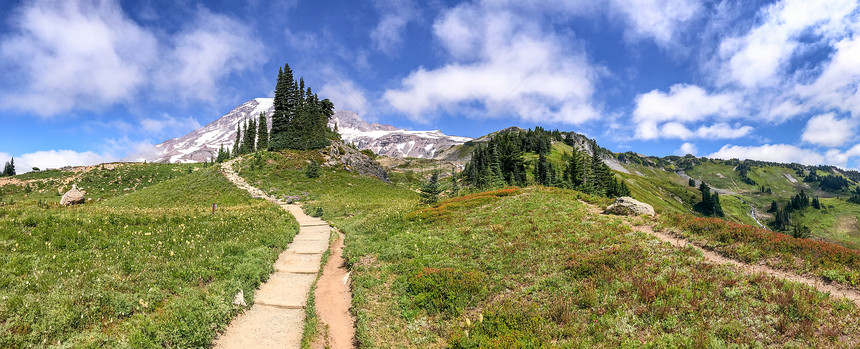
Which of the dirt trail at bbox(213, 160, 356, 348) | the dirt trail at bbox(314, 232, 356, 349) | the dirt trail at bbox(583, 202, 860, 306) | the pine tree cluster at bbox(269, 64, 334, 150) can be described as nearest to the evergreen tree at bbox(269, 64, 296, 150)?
the pine tree cluster at bbox(269, 64, 334, 150)

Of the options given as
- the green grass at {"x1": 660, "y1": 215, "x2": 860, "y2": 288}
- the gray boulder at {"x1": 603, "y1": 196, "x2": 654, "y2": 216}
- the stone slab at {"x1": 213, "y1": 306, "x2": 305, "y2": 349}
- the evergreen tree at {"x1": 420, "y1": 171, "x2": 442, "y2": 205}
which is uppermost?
the evergreen tree at {"x1": 420, "y1": 171, "x2": 442, "y2": 205}

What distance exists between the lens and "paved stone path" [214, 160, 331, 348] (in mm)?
9609

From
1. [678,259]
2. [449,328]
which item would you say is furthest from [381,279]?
[678,259]

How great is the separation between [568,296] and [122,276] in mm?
15283

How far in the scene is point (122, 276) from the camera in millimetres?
10469

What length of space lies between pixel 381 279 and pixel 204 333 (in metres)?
6.63

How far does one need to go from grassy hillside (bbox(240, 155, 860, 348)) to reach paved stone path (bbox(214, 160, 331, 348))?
82.3 inches

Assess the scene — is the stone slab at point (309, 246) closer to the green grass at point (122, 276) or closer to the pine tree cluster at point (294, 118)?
the green grass at point (122, 276)

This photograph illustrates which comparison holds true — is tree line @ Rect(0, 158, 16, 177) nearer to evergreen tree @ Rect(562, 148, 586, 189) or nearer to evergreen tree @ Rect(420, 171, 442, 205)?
evergreen tree @ Rect(420, 171, 442, 205)

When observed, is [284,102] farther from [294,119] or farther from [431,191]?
[431,191]

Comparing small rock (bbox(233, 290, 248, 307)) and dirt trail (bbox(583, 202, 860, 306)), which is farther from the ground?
dirt trail (bbox(583, 202, 860, 306))

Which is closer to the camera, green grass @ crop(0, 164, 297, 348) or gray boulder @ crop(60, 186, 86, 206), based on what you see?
green grass @ crop(0, 164, 297, 348)

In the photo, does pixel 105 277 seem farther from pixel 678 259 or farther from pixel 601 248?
pixel 678 259

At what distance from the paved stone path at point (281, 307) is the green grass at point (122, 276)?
0.48m
